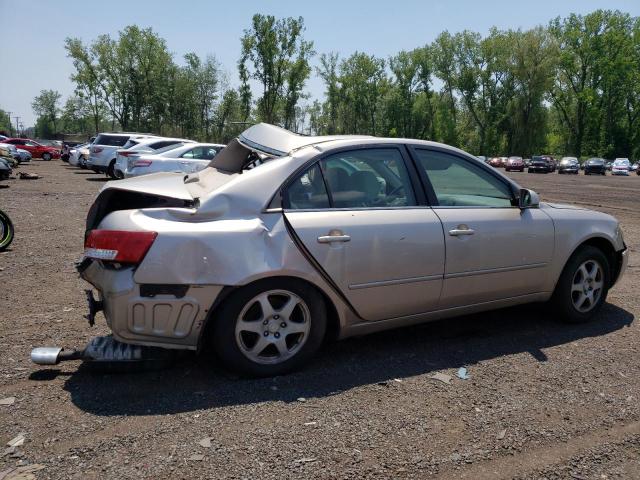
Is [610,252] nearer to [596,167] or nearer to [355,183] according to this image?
[355,183]

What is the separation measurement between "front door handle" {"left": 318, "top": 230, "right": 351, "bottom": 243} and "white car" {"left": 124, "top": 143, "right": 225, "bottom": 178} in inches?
463

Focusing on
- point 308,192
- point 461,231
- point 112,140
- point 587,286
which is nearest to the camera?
point 308,192

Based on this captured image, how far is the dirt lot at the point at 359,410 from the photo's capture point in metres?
2.62

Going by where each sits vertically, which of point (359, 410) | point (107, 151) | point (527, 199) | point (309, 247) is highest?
point (107, 151)

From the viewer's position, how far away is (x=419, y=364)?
12.4 ft

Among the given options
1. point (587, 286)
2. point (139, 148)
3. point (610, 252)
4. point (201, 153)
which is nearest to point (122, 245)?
point (587, 286)

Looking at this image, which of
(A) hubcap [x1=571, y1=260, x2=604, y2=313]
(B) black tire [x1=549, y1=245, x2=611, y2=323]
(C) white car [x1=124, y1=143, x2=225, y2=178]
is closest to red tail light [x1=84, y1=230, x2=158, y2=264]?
(B) black tire [x1=549, y1=245, x2=611, y2=323]

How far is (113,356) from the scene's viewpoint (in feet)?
11.2

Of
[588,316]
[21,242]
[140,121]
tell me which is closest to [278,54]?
[140,121]

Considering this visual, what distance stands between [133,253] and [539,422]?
255cm

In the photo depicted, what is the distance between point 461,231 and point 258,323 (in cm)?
164

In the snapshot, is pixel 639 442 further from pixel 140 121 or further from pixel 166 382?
pixel 140 121

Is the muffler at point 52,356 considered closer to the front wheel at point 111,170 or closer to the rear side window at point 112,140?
the front wheel at point 111,170

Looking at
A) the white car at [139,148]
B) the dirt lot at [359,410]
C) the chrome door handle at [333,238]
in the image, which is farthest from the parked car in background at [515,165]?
the chrome door handle at [333,238]
